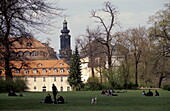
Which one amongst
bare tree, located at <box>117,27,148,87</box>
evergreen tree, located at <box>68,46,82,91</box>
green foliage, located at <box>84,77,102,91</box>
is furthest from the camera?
bare tree, located at <box>117,27,148,87</box>

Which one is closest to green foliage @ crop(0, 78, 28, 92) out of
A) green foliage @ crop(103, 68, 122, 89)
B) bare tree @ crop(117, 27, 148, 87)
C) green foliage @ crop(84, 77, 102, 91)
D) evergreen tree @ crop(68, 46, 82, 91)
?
green foliage @ crop(84, 77, 102, 91)

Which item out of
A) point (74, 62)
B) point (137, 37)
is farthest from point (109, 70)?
point (137, 37)

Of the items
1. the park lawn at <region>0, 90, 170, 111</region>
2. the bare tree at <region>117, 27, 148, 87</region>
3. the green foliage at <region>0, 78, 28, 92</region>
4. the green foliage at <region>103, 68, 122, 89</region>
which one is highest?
the bare tree at <region>117, 27, 148, 87</region>

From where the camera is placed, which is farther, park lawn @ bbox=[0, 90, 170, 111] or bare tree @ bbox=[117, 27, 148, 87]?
bare tree @ bbox=[117, 27, 148, 87]

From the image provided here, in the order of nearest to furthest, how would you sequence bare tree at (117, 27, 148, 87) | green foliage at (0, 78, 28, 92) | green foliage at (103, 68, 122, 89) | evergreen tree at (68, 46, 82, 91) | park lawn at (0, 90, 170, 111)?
1. park lawn at (0, 90, 170, 111)
2. green foliage at (0, 78, 28, 92)
3. green foliage at (103, 68, 122, 89)
4. evergreen tree at (68, 46, 82, 91)
5. bare tree at (117, 27, 148, 87)

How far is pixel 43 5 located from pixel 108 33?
44.2 meters

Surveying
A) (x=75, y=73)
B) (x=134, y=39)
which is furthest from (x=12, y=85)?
(x=134, y=39)

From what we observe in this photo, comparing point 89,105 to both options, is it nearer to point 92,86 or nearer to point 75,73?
point 92,86

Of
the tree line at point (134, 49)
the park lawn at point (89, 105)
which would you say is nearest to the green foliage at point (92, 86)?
the tree line at point (134, 49)

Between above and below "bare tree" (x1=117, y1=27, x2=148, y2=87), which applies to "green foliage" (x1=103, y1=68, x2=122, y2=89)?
below

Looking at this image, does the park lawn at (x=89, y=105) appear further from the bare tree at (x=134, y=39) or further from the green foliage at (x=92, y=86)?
the bare tree at (x=134, y=39)

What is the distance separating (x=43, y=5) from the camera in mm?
23922

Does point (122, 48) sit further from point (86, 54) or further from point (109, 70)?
point (109, 70)

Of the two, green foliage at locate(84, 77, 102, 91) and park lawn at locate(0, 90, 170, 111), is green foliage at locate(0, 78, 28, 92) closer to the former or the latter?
green foliage at locate(84, 77, 102, 91)
